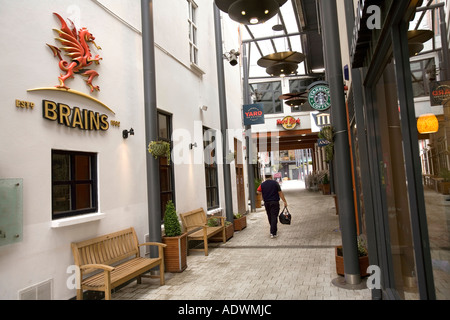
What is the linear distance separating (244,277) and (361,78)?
135 inches

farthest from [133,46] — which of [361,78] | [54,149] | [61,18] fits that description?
[361,78]

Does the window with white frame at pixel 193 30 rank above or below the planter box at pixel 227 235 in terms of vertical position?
above

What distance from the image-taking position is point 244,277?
5277 millimetres

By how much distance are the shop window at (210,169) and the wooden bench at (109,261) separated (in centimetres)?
443

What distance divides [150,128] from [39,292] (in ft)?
9.47

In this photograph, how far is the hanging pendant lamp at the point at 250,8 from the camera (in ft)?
19.0

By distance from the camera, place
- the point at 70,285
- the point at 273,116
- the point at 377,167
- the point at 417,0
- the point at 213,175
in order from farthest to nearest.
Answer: the point at 273,116 → the point at 213,175 → the point at 70,285 → the point at 377,167 → the point at 417,0

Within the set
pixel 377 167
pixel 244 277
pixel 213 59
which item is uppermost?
pixel 213 59

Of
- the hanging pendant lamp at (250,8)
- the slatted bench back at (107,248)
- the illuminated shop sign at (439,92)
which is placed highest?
the hanging pendant lamp at (250,8)

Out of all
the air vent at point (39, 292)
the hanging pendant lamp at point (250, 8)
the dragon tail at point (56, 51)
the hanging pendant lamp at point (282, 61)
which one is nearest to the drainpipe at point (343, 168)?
the hanging pendant lamp at point (250, 8)

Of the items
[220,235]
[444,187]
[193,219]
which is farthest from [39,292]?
[220,235]

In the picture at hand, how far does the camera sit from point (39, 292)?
3750mm

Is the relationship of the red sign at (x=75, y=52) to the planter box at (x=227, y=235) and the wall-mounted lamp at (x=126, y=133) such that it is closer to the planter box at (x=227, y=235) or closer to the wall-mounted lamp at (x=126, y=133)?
the wall-mounted lamp at (x=126, y=133)
